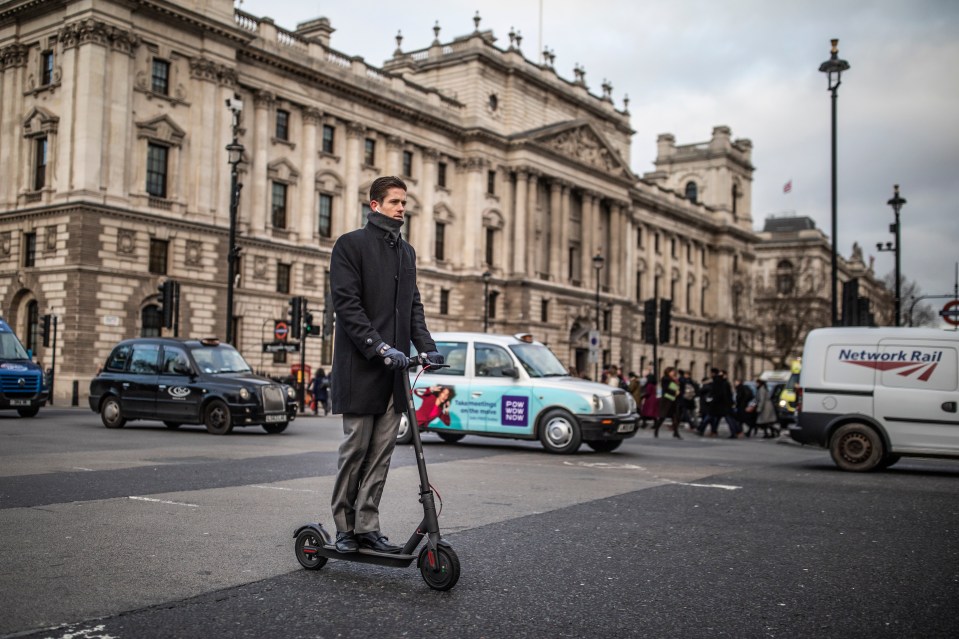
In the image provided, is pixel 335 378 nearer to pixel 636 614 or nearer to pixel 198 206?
pixel 636 614

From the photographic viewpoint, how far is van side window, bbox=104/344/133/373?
64.2ft

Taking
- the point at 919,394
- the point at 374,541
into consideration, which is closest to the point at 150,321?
the point at 919,394

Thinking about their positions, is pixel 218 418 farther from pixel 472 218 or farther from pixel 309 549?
pixel 472 218

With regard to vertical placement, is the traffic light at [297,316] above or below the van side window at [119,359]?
above

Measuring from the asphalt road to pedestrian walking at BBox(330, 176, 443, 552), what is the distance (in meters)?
0.41

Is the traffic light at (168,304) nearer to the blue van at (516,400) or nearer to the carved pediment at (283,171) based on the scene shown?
the blue van at (516,400)

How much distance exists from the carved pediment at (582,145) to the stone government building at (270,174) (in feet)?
0.57

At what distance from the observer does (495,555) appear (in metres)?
6.07

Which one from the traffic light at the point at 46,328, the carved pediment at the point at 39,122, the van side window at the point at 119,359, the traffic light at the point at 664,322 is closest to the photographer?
the van side window at the point at 119,359

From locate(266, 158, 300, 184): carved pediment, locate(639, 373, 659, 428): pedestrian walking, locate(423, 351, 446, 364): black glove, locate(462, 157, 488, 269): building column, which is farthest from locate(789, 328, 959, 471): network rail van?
locate(462, 157, 488, 269): building column

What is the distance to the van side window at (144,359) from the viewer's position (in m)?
19.1

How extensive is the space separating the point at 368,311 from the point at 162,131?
37.7 meters

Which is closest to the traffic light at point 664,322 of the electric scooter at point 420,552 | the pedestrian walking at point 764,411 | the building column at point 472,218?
the pedestrian walking at point 764,411

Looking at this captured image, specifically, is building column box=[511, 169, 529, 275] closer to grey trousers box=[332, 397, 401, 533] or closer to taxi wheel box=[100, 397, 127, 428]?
taxi wheel box=[100, 397, 127, 428]
